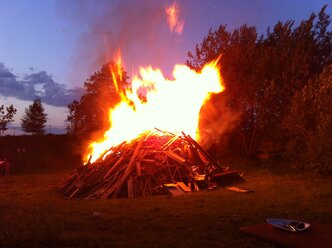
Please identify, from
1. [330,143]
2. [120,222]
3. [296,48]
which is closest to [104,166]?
[120,222]

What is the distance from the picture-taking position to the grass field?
860 cm

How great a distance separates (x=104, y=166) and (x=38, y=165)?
14407mm

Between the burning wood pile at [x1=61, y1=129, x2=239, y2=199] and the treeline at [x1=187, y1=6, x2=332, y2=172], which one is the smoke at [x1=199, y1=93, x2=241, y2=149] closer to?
the treeline at [x1=187, y1=6, x2=332, y2=172]

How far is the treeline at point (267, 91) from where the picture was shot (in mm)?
22859

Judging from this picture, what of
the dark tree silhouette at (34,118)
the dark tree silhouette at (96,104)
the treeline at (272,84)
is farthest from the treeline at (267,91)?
the dark tree silhouette at (34,118)

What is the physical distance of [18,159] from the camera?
102 ft

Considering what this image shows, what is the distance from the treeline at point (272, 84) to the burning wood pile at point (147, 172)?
232 inches

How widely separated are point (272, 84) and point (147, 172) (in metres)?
12.5

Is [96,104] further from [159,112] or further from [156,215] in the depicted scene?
[156,215]

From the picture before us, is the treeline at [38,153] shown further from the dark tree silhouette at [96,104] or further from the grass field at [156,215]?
the grass field at [156,215]

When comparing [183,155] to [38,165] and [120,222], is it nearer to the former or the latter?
[120,222]

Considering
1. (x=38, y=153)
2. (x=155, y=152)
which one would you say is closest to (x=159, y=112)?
(x=155, y=152)

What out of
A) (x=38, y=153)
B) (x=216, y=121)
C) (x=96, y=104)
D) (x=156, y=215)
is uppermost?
(x=96, y=104)

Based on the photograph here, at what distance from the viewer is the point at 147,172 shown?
17.4 metres
